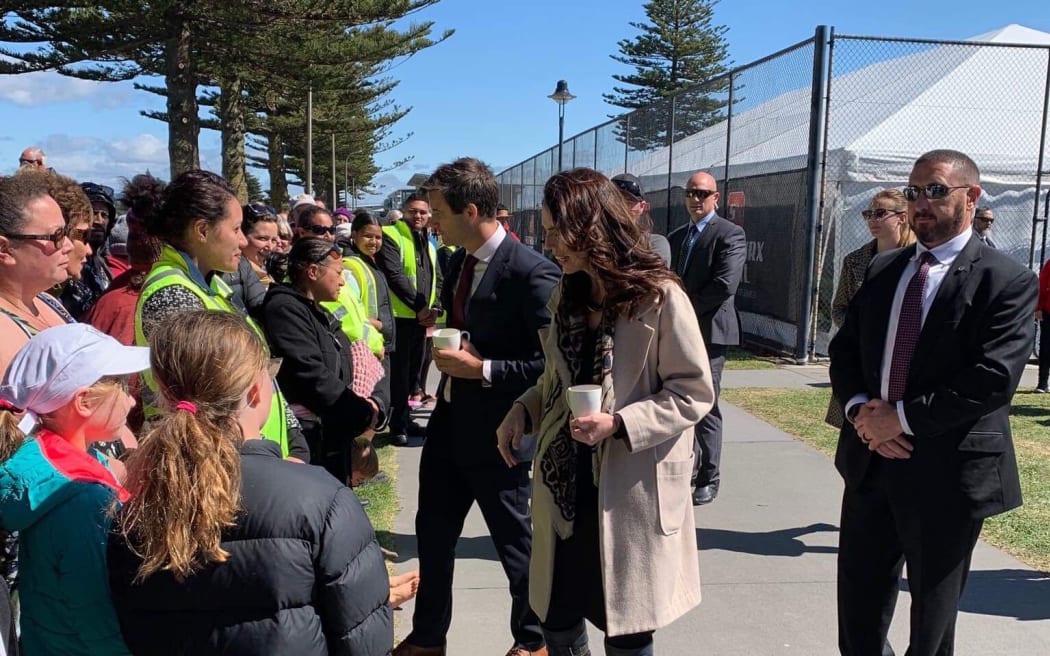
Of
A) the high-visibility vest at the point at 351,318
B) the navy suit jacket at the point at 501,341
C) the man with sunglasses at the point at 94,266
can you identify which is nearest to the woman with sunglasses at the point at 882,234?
the navy suit jacket at the point at 501,341

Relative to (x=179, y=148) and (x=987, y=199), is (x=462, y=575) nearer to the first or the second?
(x=987, y=199)

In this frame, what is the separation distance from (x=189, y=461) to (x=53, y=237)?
4.99 feet

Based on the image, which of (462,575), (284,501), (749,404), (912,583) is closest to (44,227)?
(284,501)

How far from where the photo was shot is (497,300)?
3238 millimetres

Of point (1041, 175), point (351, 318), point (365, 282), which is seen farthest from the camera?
point (1041, 175)

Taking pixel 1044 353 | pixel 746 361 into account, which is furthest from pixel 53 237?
pixel 746 361

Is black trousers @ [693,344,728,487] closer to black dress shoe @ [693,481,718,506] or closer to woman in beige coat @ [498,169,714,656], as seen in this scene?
black dress shoe @ [693,481,718,506]

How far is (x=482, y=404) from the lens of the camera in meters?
3.26

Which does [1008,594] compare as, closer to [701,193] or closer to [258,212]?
[701,193]

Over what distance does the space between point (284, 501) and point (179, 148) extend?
695 inches

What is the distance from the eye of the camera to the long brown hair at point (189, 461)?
1555 mm

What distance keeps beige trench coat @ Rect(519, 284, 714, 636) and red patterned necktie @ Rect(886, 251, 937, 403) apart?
2.25 feet

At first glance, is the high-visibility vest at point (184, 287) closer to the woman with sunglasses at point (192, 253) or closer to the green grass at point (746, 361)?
the woman with sunglasses at point (192, 253)

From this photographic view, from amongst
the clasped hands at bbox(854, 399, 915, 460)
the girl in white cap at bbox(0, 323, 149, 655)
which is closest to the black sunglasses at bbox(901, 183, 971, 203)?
the clasped hands at bbox(854, 399, 915, 460)
